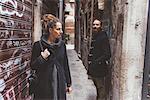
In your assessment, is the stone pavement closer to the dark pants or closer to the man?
Answer: the dark pants

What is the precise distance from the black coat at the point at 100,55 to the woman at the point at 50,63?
1.77 metres

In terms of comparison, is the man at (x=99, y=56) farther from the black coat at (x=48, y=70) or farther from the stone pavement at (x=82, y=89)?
the black coat at (x=48, y=70)

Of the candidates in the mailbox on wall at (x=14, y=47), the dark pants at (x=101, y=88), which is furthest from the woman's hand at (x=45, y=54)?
the dark pants at (x=101, y=88)

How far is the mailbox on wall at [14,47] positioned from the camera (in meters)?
3.13

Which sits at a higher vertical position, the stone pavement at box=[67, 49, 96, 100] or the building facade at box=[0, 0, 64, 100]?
the building facade at box=[0, 0, 64, 100]

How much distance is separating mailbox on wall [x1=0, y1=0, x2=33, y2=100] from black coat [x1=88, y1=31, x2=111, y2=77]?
5.09 feet

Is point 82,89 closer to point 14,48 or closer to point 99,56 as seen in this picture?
point 99,56

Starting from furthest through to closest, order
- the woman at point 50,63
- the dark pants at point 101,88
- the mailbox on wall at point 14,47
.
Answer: the dark pants at point 101,88, the woman at point 50,63, the mailbox on wall at point 14,47

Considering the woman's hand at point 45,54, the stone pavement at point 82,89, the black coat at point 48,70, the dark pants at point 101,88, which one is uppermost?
the woman's hand at point 45,54

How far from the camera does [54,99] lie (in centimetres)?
398

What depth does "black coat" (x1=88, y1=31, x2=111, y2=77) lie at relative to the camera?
224 inches

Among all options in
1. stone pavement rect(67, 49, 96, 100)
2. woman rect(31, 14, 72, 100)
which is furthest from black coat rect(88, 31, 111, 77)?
woman rect(31, 14, 72, 100)

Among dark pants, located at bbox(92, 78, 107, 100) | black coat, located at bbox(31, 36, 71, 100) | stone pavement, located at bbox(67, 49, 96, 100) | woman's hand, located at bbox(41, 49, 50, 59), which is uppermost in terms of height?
woman's hand, located at bbox(41, 49, 50, 59)

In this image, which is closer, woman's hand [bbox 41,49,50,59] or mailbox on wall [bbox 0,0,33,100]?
mailbox on wall [bbox 0,0,33,100]
